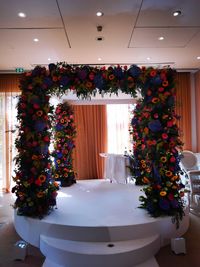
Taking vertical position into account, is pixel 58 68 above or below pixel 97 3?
below

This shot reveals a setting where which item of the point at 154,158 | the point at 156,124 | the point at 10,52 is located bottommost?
the point at 154,158

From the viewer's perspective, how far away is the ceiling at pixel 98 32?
132 inches

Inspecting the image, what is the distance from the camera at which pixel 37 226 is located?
125 inches

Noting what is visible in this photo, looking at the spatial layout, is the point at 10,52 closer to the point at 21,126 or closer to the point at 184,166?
the point at 21,126

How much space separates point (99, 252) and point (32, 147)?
1.70 metres

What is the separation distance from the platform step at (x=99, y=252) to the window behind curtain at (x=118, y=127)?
465 centimetres

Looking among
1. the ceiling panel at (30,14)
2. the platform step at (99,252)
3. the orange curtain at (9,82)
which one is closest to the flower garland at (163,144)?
the platform step at (99,252)

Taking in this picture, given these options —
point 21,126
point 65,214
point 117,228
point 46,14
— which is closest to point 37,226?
point 65,214

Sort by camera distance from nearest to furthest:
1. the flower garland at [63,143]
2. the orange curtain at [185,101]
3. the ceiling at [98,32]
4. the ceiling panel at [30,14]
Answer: the ceiling panel at [30,14]
the ceiling at [98,32]
the flower garland at [63,143]
the orange curtain at [185,101]

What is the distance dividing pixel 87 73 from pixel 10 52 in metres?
2.44

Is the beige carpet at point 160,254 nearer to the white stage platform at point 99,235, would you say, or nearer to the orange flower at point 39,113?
the white stage platform at point 99,235

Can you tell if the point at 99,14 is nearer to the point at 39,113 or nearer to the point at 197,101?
the point at 39,113

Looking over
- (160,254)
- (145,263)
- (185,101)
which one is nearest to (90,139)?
(185,101)

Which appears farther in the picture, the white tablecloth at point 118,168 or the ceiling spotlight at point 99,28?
the white tablecloth at point 118,168
